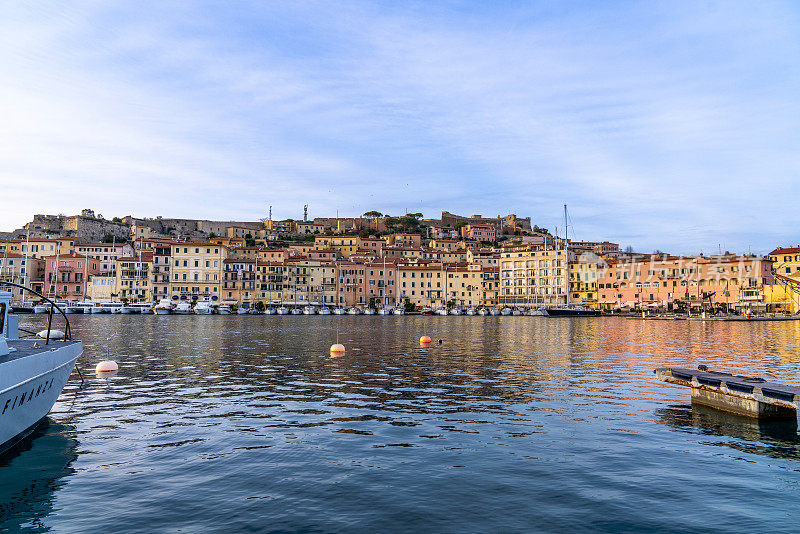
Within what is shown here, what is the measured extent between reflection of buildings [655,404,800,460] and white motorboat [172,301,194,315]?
113887 mm

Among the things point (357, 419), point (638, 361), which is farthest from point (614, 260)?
point (357, 419)

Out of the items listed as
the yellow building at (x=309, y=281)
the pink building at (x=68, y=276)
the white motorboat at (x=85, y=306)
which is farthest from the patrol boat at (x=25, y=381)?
the pink building at (x=68, y=276)

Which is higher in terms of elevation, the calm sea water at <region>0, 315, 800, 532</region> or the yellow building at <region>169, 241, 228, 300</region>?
the yellow building at <region>169, 241, 228, 300</region>

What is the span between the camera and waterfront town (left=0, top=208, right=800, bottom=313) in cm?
11550

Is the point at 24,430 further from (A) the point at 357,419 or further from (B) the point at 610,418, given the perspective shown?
(B) the point at 610,418

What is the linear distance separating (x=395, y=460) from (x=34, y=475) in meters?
7.22

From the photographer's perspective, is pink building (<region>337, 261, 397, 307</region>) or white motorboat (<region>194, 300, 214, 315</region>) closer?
white motorboat (<region>194, 300, 214, 315</region>)

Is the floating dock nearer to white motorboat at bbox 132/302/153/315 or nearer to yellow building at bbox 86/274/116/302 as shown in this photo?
white motorboat at bbox 132/302/153/315

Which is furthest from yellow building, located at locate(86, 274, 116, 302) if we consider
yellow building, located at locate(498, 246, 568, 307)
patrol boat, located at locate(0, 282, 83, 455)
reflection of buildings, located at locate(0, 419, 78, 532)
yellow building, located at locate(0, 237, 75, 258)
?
reflection of buildings, located at locate(0, 419, 78, 532)

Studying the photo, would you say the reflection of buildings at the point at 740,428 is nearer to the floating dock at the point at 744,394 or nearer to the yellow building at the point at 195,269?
the floating dock at the point at 744,394

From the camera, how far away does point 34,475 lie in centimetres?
1077

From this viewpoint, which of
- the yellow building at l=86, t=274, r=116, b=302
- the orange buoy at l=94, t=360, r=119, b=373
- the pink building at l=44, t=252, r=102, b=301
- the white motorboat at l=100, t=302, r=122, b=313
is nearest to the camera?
the orange buoy at l=94, t=360, r=119, b=373

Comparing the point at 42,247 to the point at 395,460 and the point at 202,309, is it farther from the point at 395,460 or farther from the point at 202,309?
the point at 395,460

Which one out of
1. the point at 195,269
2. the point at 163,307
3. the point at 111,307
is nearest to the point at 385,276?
the point at 195,269
